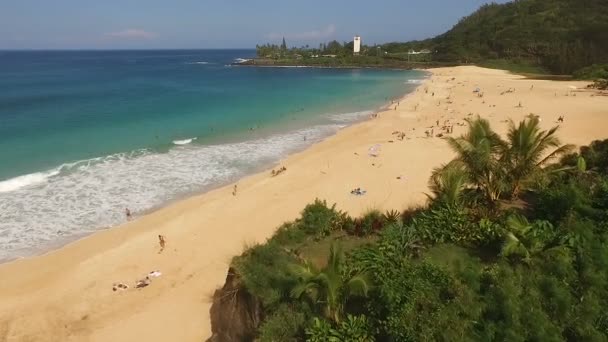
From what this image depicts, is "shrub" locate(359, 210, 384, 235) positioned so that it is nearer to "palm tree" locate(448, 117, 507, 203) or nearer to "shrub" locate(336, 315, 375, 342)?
"palm tree" locate(448, 117, 507, 203)

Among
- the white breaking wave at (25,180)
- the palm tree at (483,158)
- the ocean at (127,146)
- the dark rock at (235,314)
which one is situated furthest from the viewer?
the white breaking wave at (25,180)

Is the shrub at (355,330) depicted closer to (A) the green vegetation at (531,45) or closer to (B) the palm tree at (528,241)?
(B) the palm tree at (528,241)

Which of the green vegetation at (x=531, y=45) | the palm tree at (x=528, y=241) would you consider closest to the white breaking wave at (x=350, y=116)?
the palm tree at (x=528, y=241)

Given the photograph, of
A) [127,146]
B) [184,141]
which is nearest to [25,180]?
[127,146]

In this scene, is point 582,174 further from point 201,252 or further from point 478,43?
point 478,43

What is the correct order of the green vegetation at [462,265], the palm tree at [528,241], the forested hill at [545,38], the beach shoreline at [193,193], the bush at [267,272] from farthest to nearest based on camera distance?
the forested hill at [545,38] → the beach shoreline at [193,193] → the palm tree at [528,241] → the bush at [267,272] → the green vegetation at [462,265]

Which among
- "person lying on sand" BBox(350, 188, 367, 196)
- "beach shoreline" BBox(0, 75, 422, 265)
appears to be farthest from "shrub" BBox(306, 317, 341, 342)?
"beach shoreline" BBox(0, 75, 422, 265)

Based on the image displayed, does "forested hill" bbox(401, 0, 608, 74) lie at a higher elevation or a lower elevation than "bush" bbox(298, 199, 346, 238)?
higher
